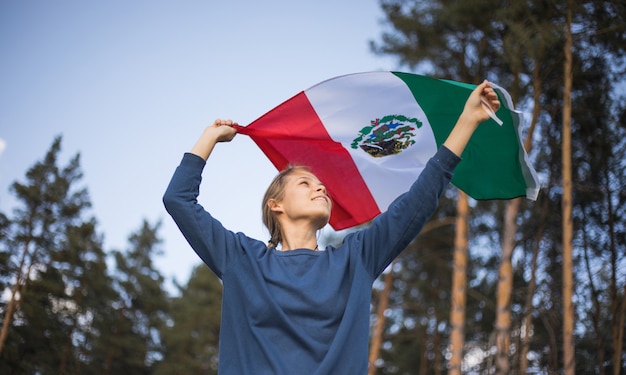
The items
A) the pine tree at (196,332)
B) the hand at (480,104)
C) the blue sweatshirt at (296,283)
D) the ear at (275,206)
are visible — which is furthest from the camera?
the pine tree at (196,332)

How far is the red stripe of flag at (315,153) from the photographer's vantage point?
11.6 feet

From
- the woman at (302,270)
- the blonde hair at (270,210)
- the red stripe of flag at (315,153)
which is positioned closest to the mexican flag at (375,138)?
the red stripe of flag at (315,153)

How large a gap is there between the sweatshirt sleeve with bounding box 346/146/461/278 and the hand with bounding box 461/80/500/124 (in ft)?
0.73

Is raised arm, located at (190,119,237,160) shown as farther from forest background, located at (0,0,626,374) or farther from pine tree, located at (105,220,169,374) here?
pine tree, located at (105,220,169,374)

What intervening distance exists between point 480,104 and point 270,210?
1.01 m

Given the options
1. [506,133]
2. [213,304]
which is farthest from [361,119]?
[213,304]

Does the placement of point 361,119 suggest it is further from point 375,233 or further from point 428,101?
point 375,233

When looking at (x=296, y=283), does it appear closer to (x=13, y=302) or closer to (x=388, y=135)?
(x=388, y=135)

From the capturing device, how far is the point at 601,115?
39.5ft

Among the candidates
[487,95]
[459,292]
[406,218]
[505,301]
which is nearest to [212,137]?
[406,218]

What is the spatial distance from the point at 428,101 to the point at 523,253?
11.6 m

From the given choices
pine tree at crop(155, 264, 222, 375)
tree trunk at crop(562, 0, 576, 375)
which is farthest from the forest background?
pine tree at crop(155, 264, 222, 375)

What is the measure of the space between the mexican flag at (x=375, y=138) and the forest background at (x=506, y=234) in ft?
23.1

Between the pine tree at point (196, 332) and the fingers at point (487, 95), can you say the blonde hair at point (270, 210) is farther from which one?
the pine tree at point (196, 332)
